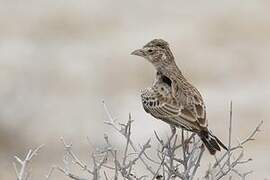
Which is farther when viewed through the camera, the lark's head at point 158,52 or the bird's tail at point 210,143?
the lark's head at point 158,52

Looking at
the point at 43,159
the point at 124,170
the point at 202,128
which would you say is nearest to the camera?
the point at 124,170

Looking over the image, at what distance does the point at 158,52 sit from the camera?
7.57 metres

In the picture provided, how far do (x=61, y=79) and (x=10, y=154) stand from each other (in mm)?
2890

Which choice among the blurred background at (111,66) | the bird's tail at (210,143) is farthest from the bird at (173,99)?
the blurred background at (111,66)

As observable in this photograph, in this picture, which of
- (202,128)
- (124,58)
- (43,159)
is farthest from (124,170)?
(124,58)

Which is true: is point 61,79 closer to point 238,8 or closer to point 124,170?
point 238,8

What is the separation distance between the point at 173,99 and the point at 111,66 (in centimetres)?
1106

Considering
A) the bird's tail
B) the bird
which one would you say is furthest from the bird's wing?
the bird's tail

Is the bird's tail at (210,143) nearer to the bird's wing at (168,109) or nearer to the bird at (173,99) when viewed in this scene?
the bird at (173,99)

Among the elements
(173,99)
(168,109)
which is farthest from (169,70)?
(168,109)

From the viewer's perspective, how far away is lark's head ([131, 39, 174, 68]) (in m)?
7.55

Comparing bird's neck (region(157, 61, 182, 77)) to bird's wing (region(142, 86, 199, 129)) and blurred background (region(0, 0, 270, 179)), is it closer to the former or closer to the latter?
bird's wing (region(142, 86, 199, 129))

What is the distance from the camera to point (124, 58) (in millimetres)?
18625

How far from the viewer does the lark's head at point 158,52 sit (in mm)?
7547
